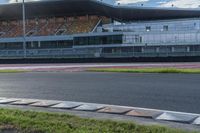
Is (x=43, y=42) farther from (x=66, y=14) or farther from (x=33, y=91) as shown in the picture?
(x=33, y=91)

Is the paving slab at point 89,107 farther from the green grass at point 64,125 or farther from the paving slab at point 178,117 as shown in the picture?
the paving slab at point 178,117

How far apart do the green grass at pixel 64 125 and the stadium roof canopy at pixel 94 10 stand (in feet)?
250

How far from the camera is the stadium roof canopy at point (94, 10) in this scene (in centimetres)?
8488

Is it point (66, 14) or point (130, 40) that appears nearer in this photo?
point (130, 40)

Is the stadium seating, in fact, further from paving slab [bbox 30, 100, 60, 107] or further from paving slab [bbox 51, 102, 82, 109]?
paving slab [bbox 51, 102, 82, 109]

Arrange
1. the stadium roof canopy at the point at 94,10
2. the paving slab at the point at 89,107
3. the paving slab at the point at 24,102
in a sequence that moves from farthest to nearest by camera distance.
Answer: the stadium roof canopy at the point at 94,10, the paving slab at the point at 24,102, the paving slab at the point at 89,107

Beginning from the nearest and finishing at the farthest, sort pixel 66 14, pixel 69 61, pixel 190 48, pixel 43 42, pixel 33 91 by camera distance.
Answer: pixel 33 91 < pixel 69 61 < pixel 190 48 < pixel 43 42 < pixel 66 14

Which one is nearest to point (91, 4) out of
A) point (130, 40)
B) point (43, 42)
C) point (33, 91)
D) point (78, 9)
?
point (78, 9)

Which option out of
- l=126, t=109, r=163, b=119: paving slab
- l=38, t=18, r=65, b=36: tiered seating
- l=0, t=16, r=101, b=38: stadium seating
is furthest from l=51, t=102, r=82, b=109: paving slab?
l=38, t=18, r=65, b=36: tiered seating

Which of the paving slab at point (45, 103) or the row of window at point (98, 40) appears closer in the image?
the paving slab at point (45, 103)

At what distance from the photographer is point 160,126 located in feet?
25.5

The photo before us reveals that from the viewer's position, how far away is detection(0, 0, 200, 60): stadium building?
6450 cm

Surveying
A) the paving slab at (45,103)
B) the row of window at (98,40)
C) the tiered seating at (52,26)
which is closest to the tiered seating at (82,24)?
the tiered seating at (52,26)

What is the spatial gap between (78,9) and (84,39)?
19.3m
